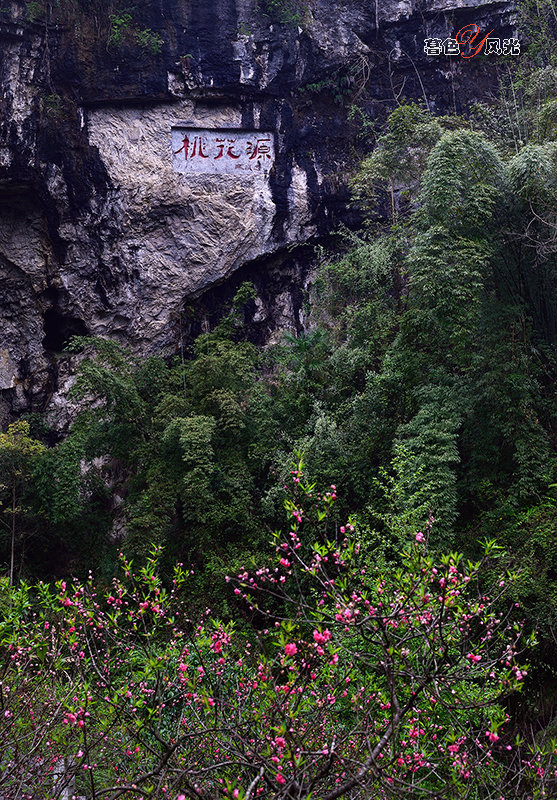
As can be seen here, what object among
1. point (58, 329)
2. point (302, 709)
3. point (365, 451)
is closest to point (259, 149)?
point (58, 329)

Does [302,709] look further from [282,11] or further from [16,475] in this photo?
[282,11]

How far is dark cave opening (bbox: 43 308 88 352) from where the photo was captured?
10797mm

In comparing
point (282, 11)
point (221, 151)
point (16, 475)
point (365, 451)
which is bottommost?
point (16, 475)

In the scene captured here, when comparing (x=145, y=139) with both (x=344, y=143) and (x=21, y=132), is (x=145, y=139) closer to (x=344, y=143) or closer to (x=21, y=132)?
(x=21, y=132)

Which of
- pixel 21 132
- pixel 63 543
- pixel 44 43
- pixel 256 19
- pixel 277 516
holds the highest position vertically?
pixel 256 19

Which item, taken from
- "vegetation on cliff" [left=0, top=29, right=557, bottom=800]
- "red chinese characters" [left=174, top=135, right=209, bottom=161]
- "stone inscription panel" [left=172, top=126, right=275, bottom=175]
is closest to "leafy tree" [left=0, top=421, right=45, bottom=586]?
"vegetation on cliff" [left=0, top=29, right=557, bottom=800]

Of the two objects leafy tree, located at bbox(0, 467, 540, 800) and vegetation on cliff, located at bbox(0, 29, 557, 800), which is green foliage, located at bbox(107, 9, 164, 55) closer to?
vegetation on cliff, located at bbox(0, 29, 557, 800)

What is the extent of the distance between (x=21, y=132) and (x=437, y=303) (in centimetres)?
778

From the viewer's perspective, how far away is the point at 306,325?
1134 centimetres

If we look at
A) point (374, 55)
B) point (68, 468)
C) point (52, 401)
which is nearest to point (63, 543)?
point (68, 468)

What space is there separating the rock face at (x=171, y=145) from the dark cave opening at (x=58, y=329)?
4cm

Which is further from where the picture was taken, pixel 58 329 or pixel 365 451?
pixel 58 329

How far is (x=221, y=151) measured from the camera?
10.7m

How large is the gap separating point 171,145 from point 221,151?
921mm
